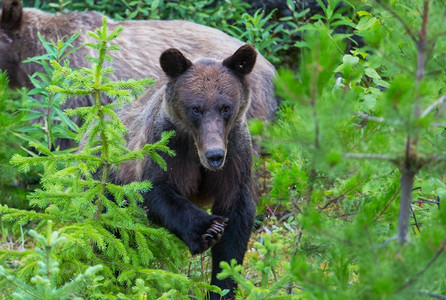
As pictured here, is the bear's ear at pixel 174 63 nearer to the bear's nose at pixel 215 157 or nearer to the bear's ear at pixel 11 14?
the bear's nose at pixel 215 157

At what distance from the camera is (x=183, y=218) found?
14.0 feet

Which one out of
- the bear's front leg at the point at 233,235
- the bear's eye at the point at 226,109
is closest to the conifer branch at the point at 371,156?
the bear's eye at the point at 226,109

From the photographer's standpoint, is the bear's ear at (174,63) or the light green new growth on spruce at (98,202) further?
the bear's ear at (174,63)

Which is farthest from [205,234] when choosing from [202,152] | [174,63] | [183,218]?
[174,63]

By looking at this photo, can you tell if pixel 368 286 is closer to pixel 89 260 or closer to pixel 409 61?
pixel 409 61

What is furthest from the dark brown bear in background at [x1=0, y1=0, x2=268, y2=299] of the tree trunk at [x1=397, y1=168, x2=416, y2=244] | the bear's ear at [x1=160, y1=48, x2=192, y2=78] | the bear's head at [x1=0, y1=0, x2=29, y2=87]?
the bear's head at [x1=0, y1=0, x2=29, y2=87]

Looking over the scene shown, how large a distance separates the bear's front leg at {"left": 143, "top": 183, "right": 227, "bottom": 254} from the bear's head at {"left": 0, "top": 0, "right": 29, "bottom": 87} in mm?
3361

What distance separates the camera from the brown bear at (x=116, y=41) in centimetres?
711

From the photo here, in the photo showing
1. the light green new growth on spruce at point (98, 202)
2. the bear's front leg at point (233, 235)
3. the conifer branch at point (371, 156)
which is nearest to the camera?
the conifer branch at point (371, 156)

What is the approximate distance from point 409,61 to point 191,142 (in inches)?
80.5

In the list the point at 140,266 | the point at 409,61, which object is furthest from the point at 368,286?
the point at 140,266

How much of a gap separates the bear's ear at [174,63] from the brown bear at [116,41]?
239 centimetres

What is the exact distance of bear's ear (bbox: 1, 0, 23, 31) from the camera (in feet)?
23.4

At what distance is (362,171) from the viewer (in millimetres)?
3162
